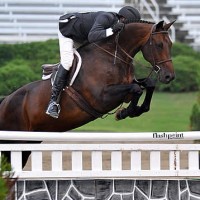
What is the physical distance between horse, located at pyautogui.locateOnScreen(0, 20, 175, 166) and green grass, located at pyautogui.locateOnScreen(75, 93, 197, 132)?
A: 6.76 meters

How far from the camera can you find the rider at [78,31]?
616 cm

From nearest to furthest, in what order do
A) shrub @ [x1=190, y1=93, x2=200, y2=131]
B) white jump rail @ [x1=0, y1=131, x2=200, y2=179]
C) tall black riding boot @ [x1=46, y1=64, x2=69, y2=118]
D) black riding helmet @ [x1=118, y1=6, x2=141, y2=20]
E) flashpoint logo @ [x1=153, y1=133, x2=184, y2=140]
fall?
white jump rail @ [x1=0, y1=131, x2=200, y2=179], flashpoint logo @ [x1=153, y1=133, x2=184, y2=140], tall black riding boot @ [x1=46, y1=64, x2=69, y2=118], black riding helmet @ [x1=118, y1=6, x2=141, y2=20], shrub @ [x1=190, y1=93, x2=200, y2=131]

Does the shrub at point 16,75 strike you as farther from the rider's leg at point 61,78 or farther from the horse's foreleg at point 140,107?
the horse's foreleg at point 140,107

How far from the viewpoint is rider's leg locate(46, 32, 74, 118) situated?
618 centimetres

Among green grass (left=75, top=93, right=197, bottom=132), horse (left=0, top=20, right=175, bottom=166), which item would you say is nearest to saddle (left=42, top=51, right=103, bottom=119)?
horse (left=0, top=20, right=175, bottom=166)

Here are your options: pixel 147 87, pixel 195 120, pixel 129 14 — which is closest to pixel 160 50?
pixel 147 87

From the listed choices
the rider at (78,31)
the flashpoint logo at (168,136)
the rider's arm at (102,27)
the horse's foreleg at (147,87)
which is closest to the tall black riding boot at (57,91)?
the rider at (78,31)

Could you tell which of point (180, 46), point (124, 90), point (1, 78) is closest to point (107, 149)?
point (124, 90)

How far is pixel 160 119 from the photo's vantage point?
14914 mm

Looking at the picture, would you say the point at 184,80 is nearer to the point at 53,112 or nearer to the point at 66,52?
the point at 66,52

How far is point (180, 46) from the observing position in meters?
20.6

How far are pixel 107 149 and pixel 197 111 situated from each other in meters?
6.18

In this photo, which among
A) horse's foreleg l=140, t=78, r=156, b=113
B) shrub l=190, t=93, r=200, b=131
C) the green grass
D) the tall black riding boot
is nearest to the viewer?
the tall black riding boot

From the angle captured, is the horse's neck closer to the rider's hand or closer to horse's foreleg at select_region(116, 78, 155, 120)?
the rider's hand
